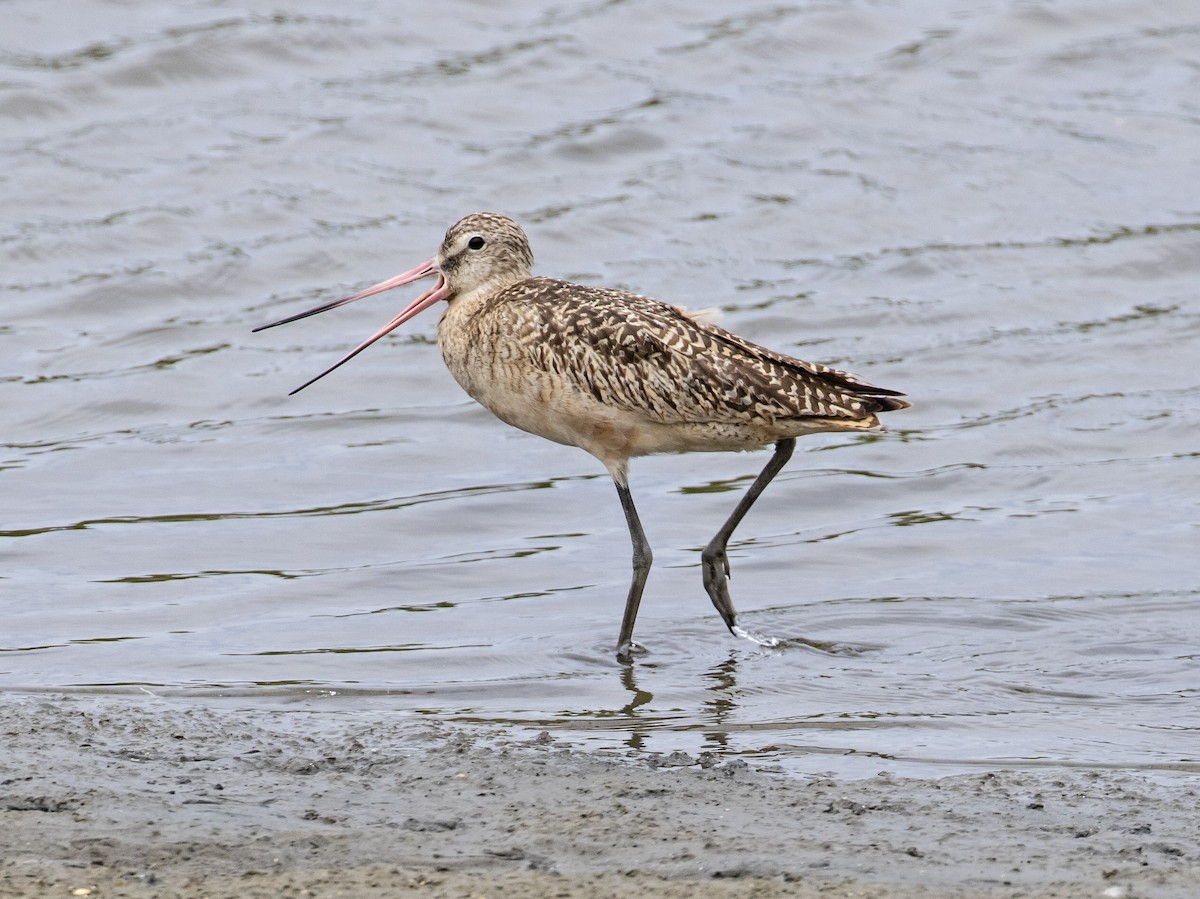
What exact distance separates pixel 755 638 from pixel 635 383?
3.77ft

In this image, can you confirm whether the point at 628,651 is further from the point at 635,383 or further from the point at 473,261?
the point at 473,261

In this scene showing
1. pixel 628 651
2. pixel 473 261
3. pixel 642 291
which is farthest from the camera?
pixel 642 291

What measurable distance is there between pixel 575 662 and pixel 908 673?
1.21 metres

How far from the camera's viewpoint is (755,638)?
7.29 metres

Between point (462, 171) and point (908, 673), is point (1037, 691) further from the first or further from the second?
point (462, 171)

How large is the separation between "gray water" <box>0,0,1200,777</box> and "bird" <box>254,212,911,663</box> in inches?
30.4

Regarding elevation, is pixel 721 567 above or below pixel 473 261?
below

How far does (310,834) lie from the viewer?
15.6 feet

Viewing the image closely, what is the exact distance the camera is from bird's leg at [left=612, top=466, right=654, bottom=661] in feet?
23.3

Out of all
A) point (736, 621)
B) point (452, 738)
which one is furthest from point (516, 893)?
point (736, 621)

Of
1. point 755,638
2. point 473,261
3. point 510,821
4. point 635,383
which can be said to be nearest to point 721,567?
point 755,638

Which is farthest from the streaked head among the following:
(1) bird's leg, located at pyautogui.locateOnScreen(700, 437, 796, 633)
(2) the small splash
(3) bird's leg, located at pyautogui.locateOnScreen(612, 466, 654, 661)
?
(2) the small splash

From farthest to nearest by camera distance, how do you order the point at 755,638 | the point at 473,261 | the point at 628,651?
the point at 473,261
the point at 755,638
the point at 628,651

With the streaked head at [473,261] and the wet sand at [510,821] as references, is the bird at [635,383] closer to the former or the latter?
the streaked head at [473,261]
